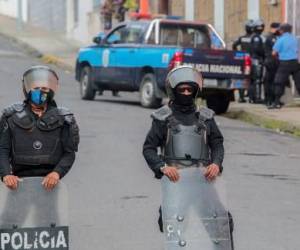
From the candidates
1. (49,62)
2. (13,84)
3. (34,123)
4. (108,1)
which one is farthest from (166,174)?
(108,1)

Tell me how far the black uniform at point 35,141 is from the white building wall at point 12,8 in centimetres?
4441

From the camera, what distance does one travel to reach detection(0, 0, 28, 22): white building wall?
50812 millimetres

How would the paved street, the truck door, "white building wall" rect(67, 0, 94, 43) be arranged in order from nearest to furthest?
1. the paved street
2. the truck door
3. "white building wall" rect(67, 0, 94, 43)

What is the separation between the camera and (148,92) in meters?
20.6

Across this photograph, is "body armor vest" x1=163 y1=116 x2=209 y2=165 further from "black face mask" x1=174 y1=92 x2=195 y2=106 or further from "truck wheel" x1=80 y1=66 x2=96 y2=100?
"truck wheel" x1=80 y1=66 x2=96 y2=100

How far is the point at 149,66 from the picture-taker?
20.6 metres

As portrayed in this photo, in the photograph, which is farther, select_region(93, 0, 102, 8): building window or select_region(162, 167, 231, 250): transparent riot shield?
select_region(93, 0, 102, 8): building window

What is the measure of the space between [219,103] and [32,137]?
14331 mm

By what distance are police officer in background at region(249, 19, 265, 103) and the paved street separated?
268cm

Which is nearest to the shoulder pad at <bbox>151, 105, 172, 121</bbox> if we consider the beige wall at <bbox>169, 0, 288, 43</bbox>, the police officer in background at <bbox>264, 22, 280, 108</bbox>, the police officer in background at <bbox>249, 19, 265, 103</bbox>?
the police officer in background at <bbox>264, 22, 280, 108</bbox>

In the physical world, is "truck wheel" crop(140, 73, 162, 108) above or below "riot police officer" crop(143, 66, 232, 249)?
below

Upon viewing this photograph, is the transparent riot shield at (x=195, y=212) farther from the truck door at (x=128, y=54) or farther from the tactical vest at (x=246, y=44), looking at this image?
the tactical vest at (x=246, y=44)

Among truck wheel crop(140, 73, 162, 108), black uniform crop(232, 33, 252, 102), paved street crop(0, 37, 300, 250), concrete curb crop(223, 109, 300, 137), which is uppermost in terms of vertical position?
black uniform crop(232, 33, 252, 102)

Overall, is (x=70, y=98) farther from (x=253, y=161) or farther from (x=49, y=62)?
(x=49, y=62)
